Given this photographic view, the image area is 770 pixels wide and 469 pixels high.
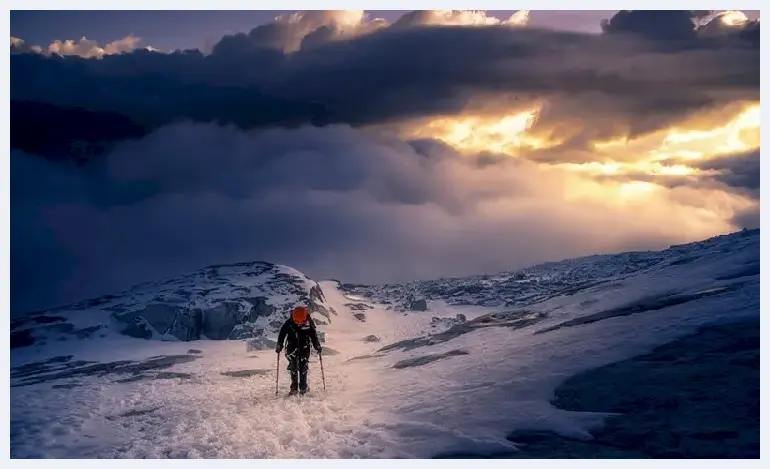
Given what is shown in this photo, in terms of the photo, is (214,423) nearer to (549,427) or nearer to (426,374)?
(426,374)

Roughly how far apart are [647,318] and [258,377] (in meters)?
13.0

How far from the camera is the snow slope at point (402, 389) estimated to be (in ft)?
40.7

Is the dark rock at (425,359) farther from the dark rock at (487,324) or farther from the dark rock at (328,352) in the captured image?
the dark rock at (328,352)

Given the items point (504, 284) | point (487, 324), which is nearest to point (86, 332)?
point (487, 324)

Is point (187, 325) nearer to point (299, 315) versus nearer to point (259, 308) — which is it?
point (259, 308)

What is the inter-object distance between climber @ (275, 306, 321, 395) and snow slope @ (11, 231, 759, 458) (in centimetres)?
82

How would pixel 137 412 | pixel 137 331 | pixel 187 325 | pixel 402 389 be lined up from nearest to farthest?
pixel 137 412, pixel 402 389, pixel 137 331, pixel 187 325

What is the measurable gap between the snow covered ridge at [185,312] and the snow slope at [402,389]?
42.9 feet

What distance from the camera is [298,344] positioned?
54.8 ft

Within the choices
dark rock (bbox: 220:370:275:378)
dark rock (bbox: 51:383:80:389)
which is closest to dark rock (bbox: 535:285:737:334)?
dark rock (bbox: 220:370:275:378)

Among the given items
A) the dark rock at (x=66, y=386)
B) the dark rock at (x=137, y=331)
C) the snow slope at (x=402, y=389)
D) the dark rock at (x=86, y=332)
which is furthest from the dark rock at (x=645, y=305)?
the dark rock at (x=86, y=332)

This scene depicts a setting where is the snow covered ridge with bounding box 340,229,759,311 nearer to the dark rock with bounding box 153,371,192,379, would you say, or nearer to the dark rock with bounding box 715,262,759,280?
the dark rock with bounding box 153,371,192,379

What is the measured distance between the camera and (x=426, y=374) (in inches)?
698

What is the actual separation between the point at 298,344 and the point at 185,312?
2818 cm
